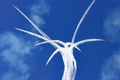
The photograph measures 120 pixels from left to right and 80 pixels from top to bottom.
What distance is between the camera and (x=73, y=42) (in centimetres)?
2486

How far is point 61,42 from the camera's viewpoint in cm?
2508

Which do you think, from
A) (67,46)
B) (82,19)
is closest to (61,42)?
(67,46)

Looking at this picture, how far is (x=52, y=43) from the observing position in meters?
25.4

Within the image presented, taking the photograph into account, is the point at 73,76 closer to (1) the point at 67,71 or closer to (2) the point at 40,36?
(1) the point at 67,71

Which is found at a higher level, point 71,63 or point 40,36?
point 40,36

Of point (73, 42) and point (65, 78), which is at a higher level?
point (73, 42)

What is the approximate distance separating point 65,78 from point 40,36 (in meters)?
3.54

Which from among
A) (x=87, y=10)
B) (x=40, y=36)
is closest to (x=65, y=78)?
(x=40, y=36)

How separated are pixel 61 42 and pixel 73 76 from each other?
276cm

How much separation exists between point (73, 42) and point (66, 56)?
3.72ft

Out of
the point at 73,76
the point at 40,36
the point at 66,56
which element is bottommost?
the point at 73,76

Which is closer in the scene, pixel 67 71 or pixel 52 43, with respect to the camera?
pixel 67 71

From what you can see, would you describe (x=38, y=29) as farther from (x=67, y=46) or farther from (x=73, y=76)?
(x=73, y=76)

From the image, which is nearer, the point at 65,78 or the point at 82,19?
the point at 65,78
